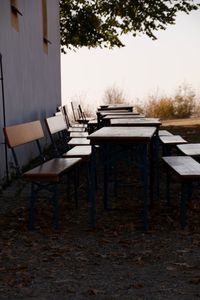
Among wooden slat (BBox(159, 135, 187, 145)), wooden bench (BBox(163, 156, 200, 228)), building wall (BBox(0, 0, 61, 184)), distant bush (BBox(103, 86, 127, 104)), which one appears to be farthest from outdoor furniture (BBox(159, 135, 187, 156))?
distant bush (BBox(103, 86, 127, 104))

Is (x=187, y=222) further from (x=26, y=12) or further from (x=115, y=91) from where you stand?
(x=115, y=91)

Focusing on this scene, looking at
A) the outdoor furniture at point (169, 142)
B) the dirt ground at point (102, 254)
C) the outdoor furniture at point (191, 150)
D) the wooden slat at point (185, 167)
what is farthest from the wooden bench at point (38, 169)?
the outdoor furniture at point (169, 142)

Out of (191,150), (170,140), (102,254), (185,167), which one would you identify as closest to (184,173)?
(185,167)

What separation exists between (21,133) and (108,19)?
1525 cm

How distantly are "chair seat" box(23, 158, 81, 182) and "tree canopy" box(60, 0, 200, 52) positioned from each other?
14.7 meters

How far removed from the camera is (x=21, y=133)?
6719 millimetres

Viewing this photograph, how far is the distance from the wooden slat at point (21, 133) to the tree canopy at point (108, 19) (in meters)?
13.8

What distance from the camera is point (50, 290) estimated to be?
13.3 feet

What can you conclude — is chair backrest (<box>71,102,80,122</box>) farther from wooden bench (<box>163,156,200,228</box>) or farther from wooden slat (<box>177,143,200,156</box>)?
wooden bench (<box>163,156,200,228</box>)

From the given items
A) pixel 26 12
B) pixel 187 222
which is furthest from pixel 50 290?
pixel 26 12

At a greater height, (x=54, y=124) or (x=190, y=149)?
(x=54, y=124)

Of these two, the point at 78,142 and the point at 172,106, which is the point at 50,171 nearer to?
the point at 78,142

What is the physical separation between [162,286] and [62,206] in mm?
2789

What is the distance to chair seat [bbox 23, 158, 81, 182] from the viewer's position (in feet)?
18.3
